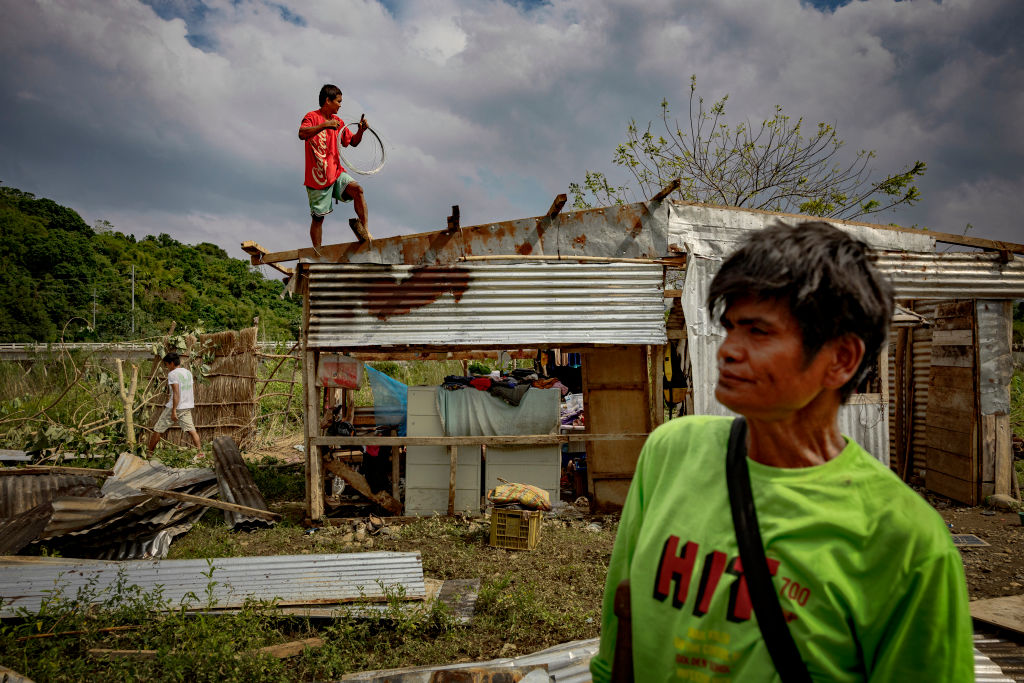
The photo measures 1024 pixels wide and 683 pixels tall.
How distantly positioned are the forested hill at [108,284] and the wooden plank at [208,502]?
28.9 meters

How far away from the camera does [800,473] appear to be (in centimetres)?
117

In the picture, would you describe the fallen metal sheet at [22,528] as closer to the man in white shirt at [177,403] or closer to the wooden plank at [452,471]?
the man in white shirt at [177,403]

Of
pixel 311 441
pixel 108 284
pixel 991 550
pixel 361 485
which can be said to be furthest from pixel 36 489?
pixel 108 284

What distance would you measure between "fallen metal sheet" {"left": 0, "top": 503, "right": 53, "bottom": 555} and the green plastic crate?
4.95 m

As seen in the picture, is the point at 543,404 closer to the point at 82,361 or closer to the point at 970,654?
the point at 970,654

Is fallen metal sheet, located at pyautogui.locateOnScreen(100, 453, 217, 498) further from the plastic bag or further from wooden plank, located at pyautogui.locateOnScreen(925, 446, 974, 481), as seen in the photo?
wooden plank, located at pyautogui.locateOnScreen(925, 446, 974, 481)

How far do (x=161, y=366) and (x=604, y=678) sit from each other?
12160 millimetres

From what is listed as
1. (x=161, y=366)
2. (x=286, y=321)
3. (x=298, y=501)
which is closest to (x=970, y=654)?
(x=298, y=501)

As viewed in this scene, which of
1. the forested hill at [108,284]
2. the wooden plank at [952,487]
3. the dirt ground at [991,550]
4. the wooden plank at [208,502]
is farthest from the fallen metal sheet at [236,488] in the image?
the forested hill at [108,284]

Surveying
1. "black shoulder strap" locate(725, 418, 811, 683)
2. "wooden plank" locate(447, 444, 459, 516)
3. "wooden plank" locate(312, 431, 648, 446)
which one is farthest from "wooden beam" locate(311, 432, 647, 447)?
"black shoulder strap" locate(725, 418, 811, 683)

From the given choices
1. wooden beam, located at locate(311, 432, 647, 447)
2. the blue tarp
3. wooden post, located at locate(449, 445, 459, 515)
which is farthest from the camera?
the blue tarp

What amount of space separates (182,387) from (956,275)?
1224 centimetres

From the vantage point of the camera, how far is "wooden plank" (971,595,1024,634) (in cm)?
452

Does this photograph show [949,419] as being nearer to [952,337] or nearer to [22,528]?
[952,337]
